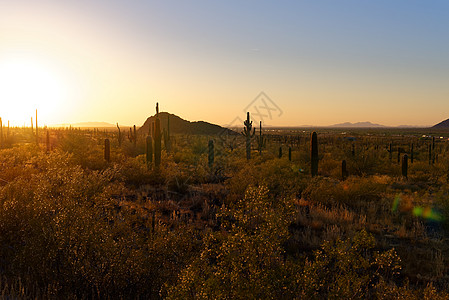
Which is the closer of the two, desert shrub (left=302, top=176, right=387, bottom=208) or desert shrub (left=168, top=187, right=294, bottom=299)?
desert shrub (left=168, top=187, right=294, bottom=299)

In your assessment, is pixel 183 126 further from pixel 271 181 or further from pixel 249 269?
pixel 249 269

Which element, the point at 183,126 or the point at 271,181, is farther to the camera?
the point at 183,126

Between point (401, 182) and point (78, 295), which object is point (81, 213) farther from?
point (401, 182)

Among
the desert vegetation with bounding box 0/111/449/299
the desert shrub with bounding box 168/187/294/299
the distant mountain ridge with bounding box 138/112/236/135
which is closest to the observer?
the desert shrub with bounding box 168/187/294/299

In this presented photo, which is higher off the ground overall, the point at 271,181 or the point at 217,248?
the point at 217,248

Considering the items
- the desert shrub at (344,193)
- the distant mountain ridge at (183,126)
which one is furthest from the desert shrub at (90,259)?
the distant mountain ridge at (183,126)

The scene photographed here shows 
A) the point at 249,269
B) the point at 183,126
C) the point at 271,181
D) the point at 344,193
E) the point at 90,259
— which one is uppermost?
the point at 183,126

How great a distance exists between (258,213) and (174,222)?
506 cm

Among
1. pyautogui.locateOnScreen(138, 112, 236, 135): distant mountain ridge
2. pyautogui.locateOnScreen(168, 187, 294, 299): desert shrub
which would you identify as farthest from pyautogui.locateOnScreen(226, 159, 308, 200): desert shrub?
pyautogui.locateOnScreen(138, 112, 236, 135): distant mountain ridge

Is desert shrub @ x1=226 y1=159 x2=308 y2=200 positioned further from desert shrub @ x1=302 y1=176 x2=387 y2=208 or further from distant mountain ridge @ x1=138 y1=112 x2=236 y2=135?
distant mountain ridge @ x1=138 y1=112 x2=236 y2=135

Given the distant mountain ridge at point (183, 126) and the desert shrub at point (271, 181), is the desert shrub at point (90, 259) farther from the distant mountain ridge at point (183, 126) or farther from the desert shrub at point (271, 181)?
the distant mountain ridge at point (183, 126)

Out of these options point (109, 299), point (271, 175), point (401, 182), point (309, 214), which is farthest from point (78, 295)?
point (401, 182)

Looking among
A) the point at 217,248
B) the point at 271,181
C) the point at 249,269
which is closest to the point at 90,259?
the point at 217,248

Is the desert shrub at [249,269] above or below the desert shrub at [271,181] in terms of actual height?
above
